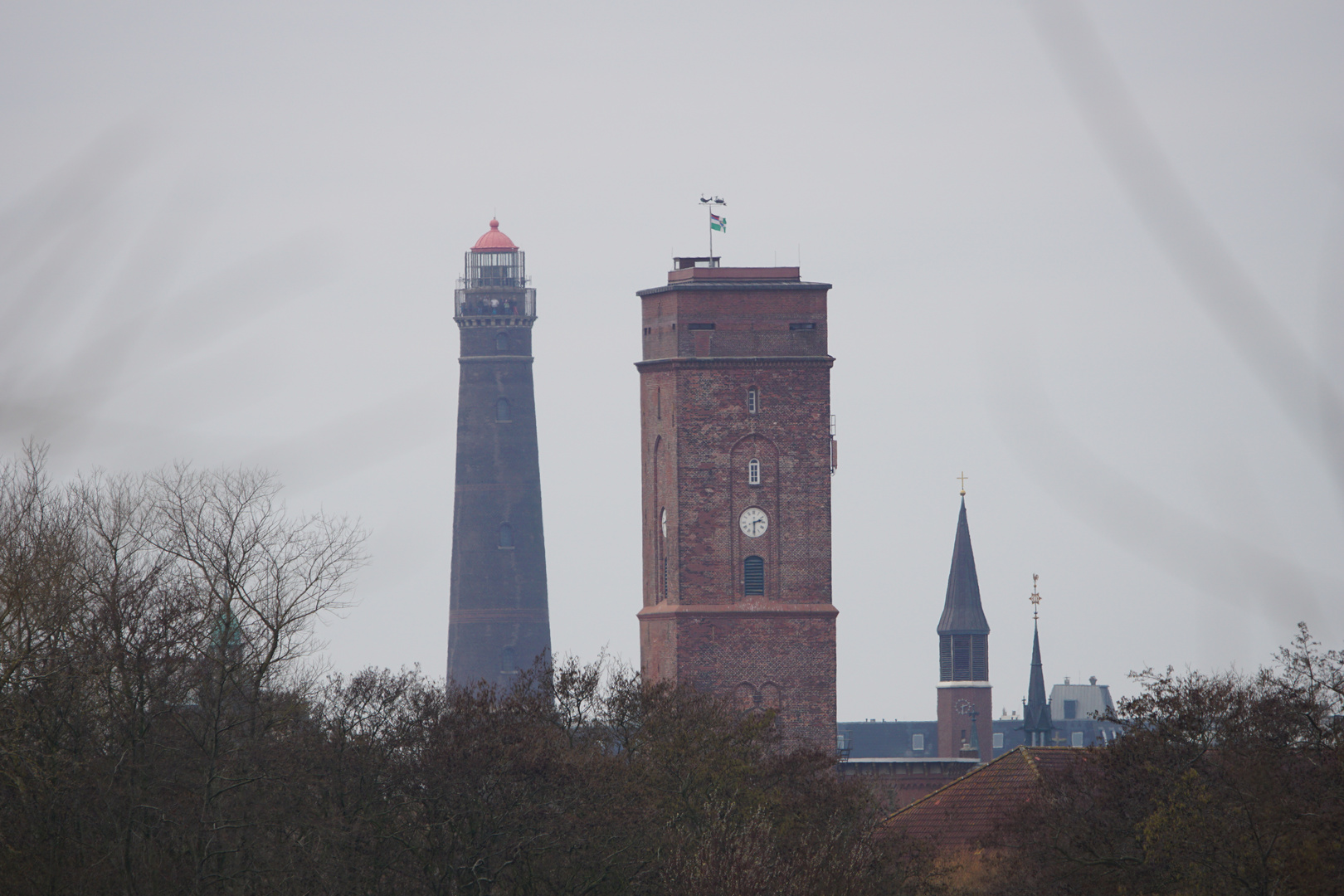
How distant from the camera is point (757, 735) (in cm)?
4888

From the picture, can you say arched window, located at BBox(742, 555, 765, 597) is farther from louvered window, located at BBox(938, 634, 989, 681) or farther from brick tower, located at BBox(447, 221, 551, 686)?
louvered window, located at BBox(938, 634, 989, 681)

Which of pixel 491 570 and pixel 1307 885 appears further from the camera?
pixel 491 570

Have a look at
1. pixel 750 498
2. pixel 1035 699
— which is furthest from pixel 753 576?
pixel 1035 699

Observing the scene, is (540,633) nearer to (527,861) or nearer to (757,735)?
(757,735)

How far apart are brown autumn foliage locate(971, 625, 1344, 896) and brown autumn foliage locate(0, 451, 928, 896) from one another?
3.09 meters

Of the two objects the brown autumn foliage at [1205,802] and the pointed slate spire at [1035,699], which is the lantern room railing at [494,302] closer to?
the pointed slate spire at [1035,699]

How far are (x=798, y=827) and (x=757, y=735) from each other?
601cm

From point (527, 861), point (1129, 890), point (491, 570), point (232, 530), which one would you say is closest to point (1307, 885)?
point (1129, 890)

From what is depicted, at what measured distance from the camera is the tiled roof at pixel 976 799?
51.6 m

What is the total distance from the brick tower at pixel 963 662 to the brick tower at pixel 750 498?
3615 cm

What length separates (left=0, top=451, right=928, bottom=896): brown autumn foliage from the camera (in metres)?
32.3

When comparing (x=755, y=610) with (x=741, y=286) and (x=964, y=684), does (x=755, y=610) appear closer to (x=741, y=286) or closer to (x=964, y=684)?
(x=741, y=286)

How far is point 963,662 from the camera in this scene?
104000 millimetres

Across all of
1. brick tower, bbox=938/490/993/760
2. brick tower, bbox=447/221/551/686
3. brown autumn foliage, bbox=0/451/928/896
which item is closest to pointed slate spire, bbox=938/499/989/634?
brick tower, bbox=938/490/993/760
